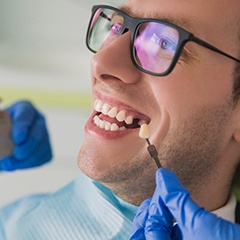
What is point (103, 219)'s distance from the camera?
1406 mm

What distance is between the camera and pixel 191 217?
98cm

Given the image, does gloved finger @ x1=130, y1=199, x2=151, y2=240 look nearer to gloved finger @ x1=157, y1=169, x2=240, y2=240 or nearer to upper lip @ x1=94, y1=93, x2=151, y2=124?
gloved finger @ x1=157, y1=169, x2=240, y2=240

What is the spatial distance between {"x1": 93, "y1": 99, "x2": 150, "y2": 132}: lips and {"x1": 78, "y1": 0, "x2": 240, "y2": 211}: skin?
0.05 feet

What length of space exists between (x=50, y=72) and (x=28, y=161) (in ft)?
1.99

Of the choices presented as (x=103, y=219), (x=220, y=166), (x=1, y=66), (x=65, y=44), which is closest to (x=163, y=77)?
(x=220, y=166)

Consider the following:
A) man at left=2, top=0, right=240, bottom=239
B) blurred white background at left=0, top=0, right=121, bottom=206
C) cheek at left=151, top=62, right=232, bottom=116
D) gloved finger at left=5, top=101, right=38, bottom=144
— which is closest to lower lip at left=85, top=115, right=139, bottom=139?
man at left=2, top=0, right=240, bottom=239

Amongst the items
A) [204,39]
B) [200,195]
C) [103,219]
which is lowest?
[103,219]

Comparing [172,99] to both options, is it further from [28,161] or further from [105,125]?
[28,161]

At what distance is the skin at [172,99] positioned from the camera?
48.7 inches

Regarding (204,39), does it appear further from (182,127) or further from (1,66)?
(1,66)

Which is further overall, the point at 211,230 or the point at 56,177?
the point at 56,177

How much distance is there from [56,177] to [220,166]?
1184mm

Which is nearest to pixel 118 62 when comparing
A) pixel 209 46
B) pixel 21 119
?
pixel 209 46

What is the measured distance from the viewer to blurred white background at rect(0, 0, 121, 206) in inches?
78.2
